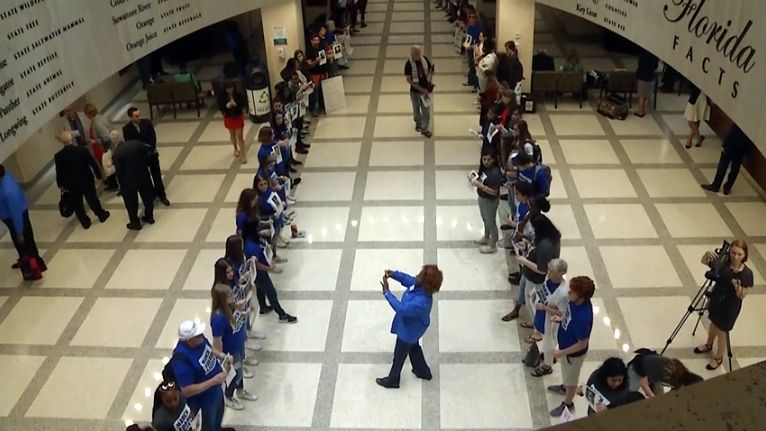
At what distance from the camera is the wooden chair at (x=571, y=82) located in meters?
12.3

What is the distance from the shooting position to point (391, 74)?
14.5m

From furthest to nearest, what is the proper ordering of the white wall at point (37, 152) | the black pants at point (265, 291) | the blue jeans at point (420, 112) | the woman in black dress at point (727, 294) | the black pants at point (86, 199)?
1. the blue jeans at point (420, 112)
2. the white wall at point (37, 152)
3. the black pants at point (86, 199)
4. the black pants at point (265, 291)
5. the woman in black dress at point (727, 294)

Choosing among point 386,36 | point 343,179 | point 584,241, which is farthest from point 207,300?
point 386,36

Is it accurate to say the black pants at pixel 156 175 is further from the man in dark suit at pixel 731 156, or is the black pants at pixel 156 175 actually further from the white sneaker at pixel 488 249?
the man in dark suit at pixel 731 156

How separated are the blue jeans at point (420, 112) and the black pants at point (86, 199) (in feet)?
16.8

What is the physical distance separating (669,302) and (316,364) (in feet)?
12.5

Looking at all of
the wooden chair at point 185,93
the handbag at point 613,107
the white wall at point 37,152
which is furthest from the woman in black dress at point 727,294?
the wooden chair at point 185,93

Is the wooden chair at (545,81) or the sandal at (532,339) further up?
the wooden chair at (545,81)

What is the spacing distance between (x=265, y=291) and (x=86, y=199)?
147 inches

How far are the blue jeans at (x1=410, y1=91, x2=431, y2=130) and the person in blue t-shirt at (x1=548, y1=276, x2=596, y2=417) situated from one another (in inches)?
248

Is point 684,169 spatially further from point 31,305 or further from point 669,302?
point 31,305

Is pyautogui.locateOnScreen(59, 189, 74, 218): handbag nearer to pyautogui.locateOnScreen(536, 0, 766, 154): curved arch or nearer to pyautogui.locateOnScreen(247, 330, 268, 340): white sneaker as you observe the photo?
pyautogui.locateOnScreen(247, 330, 268, 340): white sneaker

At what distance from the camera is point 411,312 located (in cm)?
571

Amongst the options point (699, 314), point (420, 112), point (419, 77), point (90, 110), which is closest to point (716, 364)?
point (699, 314)
